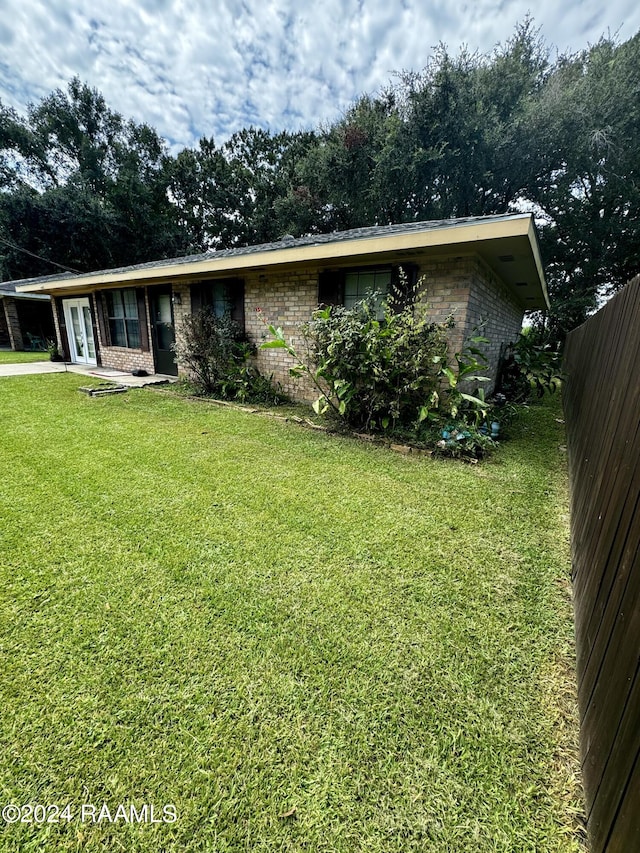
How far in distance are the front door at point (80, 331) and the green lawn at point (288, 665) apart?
9.02 meters

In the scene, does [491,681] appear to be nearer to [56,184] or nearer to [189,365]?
[189,365]

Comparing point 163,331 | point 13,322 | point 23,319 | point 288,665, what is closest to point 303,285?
point 163,331

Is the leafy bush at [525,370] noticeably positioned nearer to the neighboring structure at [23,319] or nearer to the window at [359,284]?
the window at [359,284]

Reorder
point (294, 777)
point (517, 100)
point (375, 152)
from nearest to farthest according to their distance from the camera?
1. point (294, 777)
2. point (517, 100)
3. point (375, 152)

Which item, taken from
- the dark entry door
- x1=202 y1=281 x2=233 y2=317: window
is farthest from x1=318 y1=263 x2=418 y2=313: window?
the dark entry door

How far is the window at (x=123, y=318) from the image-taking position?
935cm

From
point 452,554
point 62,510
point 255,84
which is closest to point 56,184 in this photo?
point 255,84

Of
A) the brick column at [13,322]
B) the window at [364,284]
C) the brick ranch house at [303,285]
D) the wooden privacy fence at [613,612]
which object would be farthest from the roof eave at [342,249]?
the brick column at [13,322]

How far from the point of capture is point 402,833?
43.0 inches

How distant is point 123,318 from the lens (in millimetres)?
9695

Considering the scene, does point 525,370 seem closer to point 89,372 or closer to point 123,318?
point 123,318

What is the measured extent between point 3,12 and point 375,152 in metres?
11.6

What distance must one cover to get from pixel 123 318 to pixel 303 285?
6041 mm

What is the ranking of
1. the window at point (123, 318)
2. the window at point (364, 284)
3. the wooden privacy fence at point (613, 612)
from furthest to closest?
the window at point (123, 318) → the window at point (364, 284) → the wooden privacy fence at point (613, 612)
